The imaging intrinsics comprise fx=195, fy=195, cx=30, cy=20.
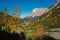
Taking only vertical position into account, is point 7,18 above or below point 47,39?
above

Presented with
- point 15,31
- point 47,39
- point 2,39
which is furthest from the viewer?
point 47,39

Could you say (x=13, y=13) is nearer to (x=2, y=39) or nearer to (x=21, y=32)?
(x=21, y=32)

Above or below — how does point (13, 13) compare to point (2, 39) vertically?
above

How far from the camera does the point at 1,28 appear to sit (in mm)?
12250

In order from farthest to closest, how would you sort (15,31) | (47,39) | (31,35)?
(47,39) < (31,35) < (15,31)

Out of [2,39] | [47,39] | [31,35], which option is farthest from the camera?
[47,39]

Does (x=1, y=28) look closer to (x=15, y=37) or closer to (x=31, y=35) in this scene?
(x=15, y=37)

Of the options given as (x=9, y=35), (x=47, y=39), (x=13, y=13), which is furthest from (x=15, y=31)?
(x=47, y=39)

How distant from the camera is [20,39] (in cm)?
1350

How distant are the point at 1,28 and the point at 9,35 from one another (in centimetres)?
82

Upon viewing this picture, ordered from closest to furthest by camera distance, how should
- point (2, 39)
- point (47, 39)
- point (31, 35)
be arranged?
point (2, 39) → point (31, 35) → point (47, 39)

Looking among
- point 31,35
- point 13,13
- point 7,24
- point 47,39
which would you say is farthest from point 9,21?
point 47,39

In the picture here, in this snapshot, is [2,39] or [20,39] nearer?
[2,39]

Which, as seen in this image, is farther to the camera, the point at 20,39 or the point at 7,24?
the point at 20,39
